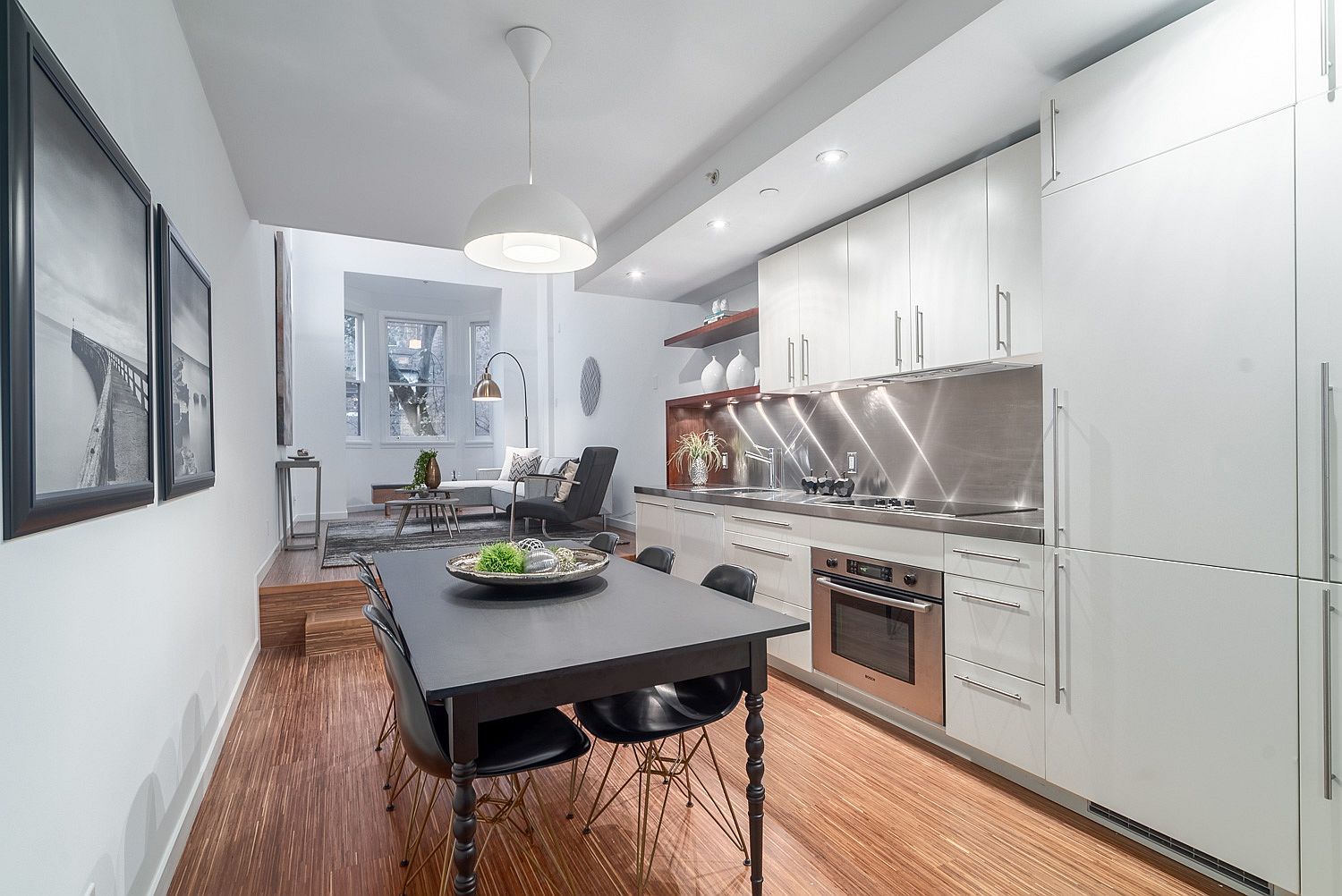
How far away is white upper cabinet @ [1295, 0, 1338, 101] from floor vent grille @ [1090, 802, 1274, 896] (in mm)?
2077

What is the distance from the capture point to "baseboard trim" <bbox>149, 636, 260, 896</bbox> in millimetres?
1899

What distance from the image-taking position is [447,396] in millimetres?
10766

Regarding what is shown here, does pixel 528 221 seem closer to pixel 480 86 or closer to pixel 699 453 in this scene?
pixel 480 86

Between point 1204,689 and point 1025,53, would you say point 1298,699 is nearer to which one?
point 1204,689

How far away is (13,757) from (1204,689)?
2.70 metres

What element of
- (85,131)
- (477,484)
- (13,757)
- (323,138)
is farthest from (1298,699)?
(477,484)

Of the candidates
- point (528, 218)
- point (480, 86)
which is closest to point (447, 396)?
point (480, 86)

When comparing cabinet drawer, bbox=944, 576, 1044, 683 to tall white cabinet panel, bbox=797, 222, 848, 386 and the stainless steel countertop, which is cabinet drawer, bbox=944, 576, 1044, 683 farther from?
tall white cabinet panel, bbox=797, 222, 848, 386

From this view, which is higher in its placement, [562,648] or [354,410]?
[354,410]

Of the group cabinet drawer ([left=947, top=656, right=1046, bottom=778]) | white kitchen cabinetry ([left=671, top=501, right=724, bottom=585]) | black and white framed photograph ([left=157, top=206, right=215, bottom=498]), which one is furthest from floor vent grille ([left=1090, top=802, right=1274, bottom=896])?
black and white framed photograph ([left=157, top=206, right=215, bottom=498])

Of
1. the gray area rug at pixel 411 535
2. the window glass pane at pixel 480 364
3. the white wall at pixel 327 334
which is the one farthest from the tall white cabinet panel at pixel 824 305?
the window glass pane at pixel 480 364

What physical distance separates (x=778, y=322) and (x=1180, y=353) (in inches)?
90.1

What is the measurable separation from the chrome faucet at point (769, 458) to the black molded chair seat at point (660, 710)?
8.39 feet

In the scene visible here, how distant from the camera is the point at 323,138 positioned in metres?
3.17
